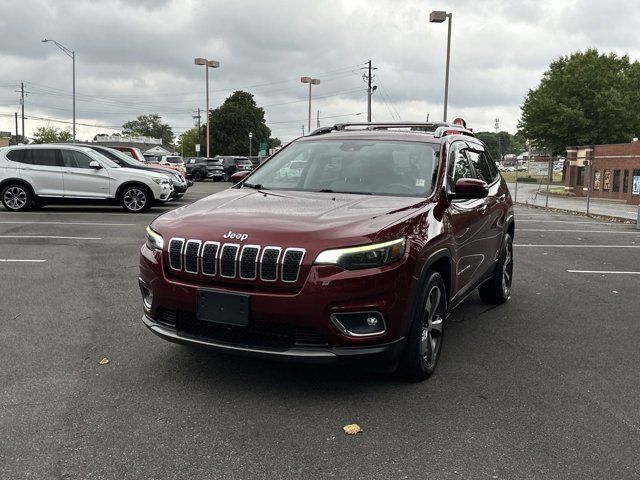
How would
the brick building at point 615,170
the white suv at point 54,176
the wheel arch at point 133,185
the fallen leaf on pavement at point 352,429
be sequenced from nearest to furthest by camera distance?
the fallen leaf on pavement at point 352,429 < the white suv at point 54,176 < the wheel arch at point 133,185 < the brick building at point 615,170

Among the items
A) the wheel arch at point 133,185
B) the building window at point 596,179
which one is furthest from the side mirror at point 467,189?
the building window at point 596,179

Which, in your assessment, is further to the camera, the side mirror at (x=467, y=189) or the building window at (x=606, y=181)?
the building window at (x=606, y=181)

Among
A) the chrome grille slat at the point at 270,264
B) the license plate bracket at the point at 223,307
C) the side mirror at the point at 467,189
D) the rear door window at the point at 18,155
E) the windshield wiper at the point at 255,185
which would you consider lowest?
the license plate bracket at the point at 223,307

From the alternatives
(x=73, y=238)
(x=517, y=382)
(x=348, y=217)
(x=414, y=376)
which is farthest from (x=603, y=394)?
(x=73, y=238)

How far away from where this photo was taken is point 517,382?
420 centimetres

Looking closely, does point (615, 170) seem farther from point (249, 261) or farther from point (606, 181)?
point (249, 261)

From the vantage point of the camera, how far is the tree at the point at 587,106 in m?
54.3

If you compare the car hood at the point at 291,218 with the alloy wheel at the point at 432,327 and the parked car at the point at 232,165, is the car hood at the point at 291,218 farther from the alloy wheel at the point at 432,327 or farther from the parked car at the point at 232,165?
the parked car at the point at 232,165

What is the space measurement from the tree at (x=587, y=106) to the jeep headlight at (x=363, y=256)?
55.9 meters

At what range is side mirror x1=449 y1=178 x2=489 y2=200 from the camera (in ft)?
14.7

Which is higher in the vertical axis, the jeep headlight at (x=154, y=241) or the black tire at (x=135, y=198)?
the jeep headlight at (x=154, y=241)

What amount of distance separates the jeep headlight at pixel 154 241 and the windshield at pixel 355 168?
1.20 m

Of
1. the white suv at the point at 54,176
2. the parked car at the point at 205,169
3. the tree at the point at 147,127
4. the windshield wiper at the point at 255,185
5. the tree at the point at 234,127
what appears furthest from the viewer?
the tree at the point at 147,127

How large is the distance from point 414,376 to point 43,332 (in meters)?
3.18
